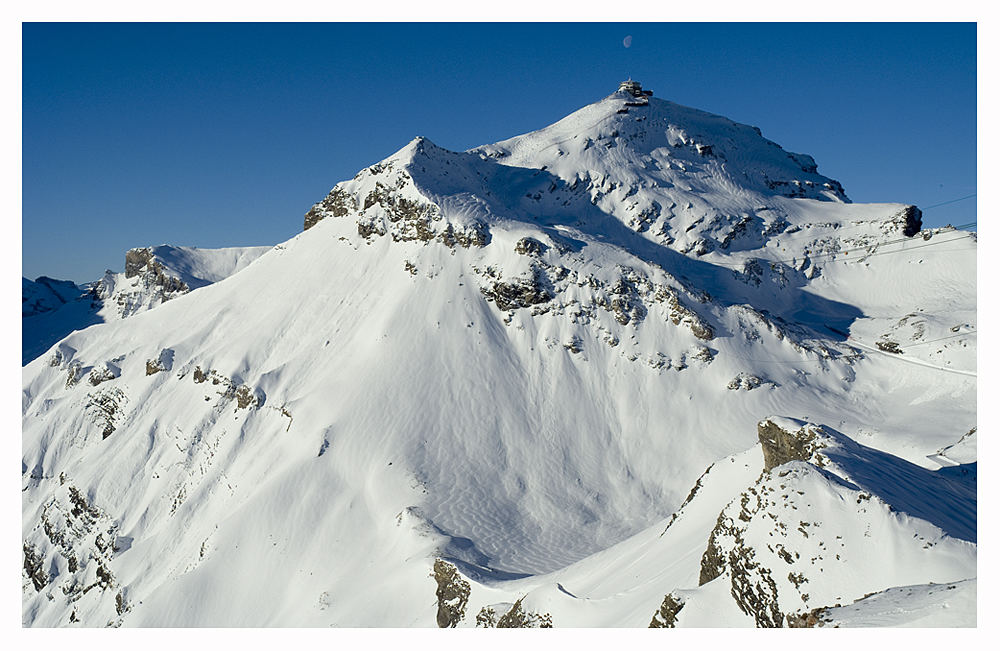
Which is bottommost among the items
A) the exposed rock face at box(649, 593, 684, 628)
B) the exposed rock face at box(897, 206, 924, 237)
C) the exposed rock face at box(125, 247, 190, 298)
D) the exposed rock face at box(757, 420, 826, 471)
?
the exposed rock face at box(649, 593, 684, 628)

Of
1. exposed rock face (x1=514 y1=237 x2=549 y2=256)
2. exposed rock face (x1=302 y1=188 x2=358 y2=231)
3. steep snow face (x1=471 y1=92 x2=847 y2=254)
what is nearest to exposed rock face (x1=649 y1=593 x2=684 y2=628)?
exposed rock face (x1=514 y1=237 x2=549 y2=256)

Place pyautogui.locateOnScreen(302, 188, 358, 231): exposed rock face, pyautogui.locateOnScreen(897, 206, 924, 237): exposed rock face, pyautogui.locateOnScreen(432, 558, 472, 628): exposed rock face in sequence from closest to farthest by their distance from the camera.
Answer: pyautogui.locateOnScreen(432, 558, 472, 628): exposed rock face, pyautogui.locateOnScreen(302, 188, 358, 231): exposed rock face, pyautogui.locateOnScreen(897, 206, 924, 237): exposed rock face

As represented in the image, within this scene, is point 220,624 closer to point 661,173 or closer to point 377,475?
point 377,475

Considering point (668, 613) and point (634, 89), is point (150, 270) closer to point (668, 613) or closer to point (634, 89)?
point (634, 89)

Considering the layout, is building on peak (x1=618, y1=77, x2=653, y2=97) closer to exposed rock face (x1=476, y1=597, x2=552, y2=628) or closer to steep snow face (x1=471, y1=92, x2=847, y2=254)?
steep snow face (x1=471, y1=92, x2=847, y2=254)

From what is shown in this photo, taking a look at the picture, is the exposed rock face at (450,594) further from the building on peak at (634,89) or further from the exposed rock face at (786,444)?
the building on peak at (634,89)

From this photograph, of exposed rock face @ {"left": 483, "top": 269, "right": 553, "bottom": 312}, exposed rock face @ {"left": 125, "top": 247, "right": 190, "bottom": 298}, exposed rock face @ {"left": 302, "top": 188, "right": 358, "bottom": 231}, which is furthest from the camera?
exposed rock face @ {"left": 125, "top": 247, "right": 190, "bottom": 298}

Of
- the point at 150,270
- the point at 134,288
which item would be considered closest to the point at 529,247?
the point at 150,270

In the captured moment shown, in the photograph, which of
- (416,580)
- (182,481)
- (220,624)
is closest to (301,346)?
(182,481)
